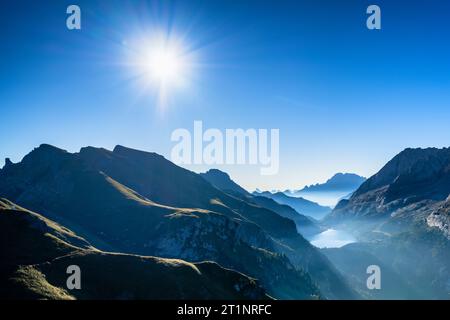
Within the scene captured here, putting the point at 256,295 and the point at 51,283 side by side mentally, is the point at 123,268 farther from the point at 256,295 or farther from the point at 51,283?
the point at 256,295

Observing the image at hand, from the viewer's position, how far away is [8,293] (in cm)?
10312

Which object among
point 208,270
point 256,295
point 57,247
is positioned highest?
point 57,247

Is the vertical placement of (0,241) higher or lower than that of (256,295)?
higher

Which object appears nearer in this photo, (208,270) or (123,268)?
(123,268)

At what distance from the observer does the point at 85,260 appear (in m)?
140
